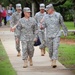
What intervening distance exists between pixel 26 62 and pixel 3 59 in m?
2.04

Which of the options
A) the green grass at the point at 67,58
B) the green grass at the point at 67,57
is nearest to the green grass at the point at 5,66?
the green grass at the point at 67,58

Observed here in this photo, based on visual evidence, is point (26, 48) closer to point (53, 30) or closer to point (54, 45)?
point (54, 45)

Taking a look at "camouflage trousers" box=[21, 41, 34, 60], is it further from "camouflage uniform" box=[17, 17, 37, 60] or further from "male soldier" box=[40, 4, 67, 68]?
"male soldier" box=[40, 4, 67, 68]

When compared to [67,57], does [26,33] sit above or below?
above

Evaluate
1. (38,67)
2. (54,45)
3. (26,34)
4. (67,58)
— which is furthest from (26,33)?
(67,58)

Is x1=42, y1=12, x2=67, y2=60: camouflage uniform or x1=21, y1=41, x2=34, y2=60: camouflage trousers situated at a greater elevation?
x1=42, y1=12, x2=67, y2=60: camouflage uniform

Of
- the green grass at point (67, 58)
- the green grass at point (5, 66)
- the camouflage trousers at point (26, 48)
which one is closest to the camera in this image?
the green grass at point (5, 66)

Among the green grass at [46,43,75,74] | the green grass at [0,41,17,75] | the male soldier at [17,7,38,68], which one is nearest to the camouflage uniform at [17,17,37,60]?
the male soldier at [17,7,38,68]

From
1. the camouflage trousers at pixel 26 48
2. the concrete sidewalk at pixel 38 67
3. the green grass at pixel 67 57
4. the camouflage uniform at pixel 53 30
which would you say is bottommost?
the green grass at pixel 67 57

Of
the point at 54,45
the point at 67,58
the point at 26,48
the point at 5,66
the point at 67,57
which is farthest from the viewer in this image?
the point at 67,57

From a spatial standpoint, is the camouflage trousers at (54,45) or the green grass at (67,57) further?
the green grass at (67,57)

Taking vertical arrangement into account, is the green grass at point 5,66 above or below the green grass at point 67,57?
above

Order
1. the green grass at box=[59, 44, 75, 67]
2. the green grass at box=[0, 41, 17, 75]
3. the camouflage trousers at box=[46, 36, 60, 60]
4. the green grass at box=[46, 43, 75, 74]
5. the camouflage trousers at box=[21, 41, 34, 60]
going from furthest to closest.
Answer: the green grass at box=[59, 44, 75, 67]
the green grass at box=[46, 43, 75, 74]
the camouflage trousers at box=[21, 41, 34, 60]
the camouflage trousers at box=[46, 36, 60, 60]
the green grass at box=[0, 41, 17, 75]

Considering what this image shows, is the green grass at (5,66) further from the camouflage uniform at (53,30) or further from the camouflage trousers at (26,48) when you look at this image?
the camouflage uniform at (53,30)
